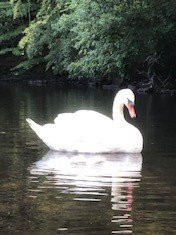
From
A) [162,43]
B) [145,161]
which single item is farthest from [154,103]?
[145,161]

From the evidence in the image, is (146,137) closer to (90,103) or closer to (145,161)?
(145,161)

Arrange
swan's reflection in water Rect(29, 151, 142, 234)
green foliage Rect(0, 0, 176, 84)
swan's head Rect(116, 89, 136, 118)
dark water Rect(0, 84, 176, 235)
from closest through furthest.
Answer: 1. dark water Rect(0, 84, 176, 235)
2. swan's reflection in water Rect(29, 151, 142, 234)
3. swan's head Rect(116, 89, 136, 118)
4. green foliage Rect(0, 0, 176, 84)

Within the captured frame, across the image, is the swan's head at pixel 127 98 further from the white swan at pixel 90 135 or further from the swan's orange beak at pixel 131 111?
the white swan at pixel 90 135

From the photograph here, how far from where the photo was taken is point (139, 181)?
29.4 feet

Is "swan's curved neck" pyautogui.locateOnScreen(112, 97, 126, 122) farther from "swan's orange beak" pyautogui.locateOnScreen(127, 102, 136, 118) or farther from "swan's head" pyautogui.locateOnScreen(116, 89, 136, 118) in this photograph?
"swan's orange beak" pyautogui.locateOnScreen(127, 102, 136, 118)

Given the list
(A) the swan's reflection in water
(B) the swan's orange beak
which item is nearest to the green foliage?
(B) the swan's orange beak

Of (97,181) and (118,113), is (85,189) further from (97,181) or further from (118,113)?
(118,113)

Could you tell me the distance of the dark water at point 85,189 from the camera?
6781 millimetres

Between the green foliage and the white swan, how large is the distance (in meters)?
13.6

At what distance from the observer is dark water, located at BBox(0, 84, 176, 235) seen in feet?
22.2

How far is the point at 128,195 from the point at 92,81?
28410mm

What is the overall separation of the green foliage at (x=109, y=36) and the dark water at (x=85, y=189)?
12.8m

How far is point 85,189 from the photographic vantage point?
8375 mm

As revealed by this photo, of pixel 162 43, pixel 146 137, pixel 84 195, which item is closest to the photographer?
pixel 84 195
